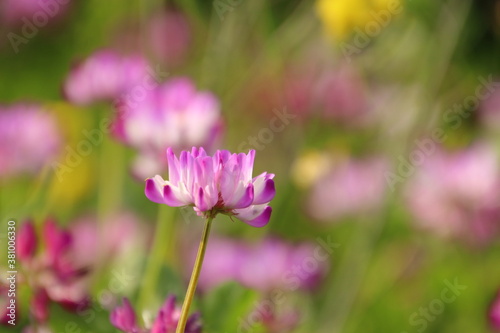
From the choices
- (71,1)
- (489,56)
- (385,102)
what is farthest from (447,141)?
(71,1)

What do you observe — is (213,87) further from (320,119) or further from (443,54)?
(320,119)

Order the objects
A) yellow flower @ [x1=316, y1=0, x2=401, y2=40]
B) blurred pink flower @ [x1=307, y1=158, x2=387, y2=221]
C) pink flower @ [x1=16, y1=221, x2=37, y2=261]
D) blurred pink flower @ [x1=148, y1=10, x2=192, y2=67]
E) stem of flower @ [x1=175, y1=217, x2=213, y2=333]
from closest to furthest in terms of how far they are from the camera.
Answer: stem of flower @ [x1=175, y1=217, x2=213, y2=333] → pink flower @ [x1=16, y1=221, x2=37, y2=261] → yellow flower @ [x1=316, y1=0, x2=401, y2=40] → blurred pink flower @ [x1=307, y1=158, x2=387, y2=221] → blurred pink flower @ [x1=148, y1=10, x2=192, y2=67]

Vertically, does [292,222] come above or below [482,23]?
below
